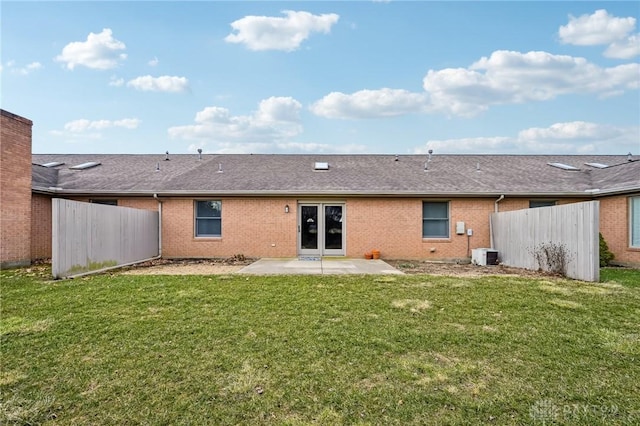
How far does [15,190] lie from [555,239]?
15.8 m

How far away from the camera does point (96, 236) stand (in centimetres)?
967

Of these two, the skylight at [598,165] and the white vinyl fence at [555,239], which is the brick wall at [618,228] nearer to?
the white vinyl fence at [555,239]

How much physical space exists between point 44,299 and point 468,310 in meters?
7.36

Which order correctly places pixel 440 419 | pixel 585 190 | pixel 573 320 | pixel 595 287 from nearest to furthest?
pixel 440 419, pixel 573 320, pixel 595 287, pixel 585 190

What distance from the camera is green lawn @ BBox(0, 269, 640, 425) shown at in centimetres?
273

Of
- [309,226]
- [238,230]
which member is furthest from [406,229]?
[238,230]

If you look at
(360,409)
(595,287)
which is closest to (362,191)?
(595,287)

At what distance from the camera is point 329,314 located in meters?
5.36

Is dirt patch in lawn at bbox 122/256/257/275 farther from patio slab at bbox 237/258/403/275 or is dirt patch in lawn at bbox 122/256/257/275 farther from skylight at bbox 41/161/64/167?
skylight at bbox 41/161/64/167

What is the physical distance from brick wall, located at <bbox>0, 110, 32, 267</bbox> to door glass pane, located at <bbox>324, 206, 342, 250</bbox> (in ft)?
31.9

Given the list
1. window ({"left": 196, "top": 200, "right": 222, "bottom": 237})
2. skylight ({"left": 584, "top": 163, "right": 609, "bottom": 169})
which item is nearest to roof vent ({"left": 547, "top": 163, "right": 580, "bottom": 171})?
skylight ({"left": 584, "top": 163, "right": 609, "bottom": 169})

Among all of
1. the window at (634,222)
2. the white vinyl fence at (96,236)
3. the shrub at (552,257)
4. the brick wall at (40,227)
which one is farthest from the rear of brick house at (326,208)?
the shrub at (552,257)

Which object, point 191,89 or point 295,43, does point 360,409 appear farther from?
point 191,89

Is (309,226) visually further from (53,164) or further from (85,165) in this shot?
(53,164)
